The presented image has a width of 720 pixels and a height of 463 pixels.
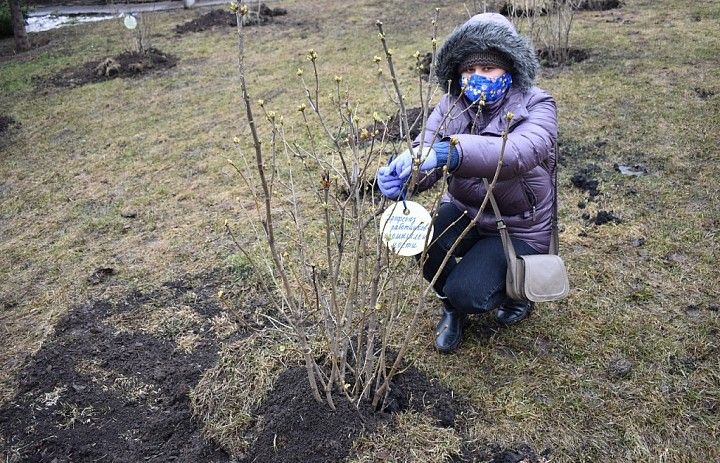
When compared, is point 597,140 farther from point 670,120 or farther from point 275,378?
point 275,378

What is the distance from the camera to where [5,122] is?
20.7ft

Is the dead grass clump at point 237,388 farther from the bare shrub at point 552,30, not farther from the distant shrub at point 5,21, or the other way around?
the distant shrub at point 5,21

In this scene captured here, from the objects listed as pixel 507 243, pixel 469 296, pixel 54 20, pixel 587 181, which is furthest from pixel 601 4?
pixel 54 20

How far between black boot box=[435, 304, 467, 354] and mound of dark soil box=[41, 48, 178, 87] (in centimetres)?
631

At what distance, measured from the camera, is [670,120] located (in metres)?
4.43

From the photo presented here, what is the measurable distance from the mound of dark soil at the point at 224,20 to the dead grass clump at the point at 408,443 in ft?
27.6

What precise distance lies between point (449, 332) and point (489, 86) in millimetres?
1038

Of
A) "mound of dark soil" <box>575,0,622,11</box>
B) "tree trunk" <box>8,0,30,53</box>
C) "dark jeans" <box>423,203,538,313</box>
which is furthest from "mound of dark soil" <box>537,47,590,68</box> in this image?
"tree trunk" <box>8,0,30,53</box>

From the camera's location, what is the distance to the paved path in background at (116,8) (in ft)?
38.7

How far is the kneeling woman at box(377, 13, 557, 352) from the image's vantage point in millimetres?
2084

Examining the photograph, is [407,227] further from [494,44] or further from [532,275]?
[494,44]

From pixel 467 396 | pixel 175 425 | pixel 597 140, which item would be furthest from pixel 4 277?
pixel 597 140

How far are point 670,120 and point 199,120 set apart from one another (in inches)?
162

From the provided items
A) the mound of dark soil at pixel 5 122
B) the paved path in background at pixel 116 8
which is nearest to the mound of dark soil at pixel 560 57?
the mound of dark soil at pixel 5 122
